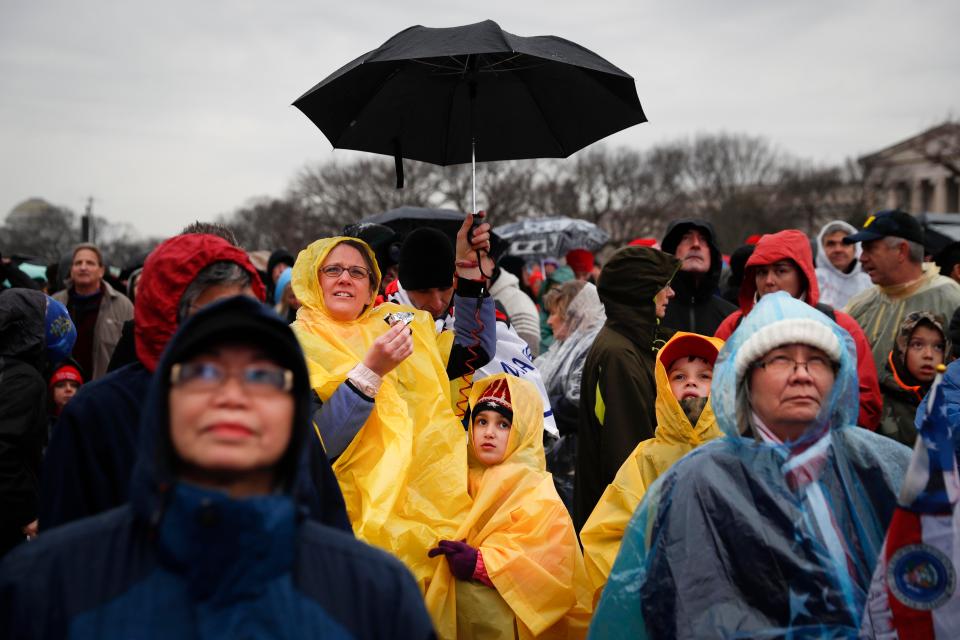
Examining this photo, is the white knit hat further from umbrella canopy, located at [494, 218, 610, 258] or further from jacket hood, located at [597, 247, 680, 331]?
umbrella canopy, located at [494, 218, 610, 258]

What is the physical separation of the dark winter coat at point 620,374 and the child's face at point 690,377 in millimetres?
608

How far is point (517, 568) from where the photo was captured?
4289 mm

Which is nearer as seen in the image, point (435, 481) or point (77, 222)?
point (435, 481)

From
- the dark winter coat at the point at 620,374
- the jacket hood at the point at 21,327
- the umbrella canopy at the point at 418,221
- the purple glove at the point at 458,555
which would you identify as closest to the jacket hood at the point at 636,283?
the dark winter coat at the point at 620,374

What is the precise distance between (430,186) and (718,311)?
4805cm

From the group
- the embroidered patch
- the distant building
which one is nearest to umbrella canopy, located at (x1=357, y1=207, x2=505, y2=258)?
the embroidered patch

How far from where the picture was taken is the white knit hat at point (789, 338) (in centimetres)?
302

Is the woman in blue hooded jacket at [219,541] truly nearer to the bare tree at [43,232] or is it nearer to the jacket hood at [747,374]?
the jacket hood at [747,374]

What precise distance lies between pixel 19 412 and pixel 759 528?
3.65 meters

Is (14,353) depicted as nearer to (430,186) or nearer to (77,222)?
(430,186)

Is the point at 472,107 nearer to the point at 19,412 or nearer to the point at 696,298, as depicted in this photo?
the point at 696,298

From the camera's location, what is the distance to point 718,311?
6.39 m

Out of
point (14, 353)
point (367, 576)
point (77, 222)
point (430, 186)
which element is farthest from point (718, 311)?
point (77, 222)

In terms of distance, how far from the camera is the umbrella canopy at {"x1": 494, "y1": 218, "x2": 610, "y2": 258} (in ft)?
53.8
